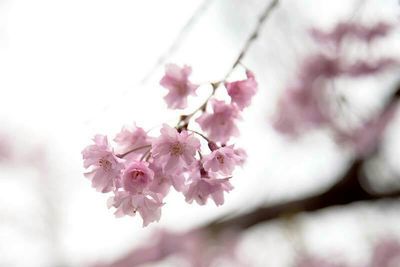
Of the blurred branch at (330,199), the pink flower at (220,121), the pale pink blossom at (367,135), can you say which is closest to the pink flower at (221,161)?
the pink flower at (220,121)

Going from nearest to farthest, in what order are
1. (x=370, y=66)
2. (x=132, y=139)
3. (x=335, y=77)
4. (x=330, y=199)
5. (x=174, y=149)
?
(x=174, y=149), (x=132, y=139), (x=330, y=199), (x=335, y=77), (x=370, y=66)

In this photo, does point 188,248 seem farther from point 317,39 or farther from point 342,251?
point 317,39

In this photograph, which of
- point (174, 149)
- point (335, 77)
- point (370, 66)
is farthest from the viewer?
point (370, 66)

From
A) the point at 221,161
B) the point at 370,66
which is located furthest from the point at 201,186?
the point at 370,66

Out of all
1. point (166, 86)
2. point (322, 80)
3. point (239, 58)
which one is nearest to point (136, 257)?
point (322, 80)

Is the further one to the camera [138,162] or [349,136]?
[349,136]

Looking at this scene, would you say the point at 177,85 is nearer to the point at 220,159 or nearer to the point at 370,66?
the point at 220,159

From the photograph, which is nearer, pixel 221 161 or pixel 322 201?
pixel 221 161

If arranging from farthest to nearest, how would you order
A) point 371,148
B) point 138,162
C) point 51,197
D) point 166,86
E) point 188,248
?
point 51,197 < point 188,248 < point 371,148 < point 166,86 < point 138,162
